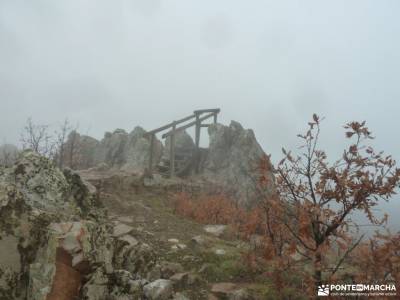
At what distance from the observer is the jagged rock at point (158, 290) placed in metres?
4.13

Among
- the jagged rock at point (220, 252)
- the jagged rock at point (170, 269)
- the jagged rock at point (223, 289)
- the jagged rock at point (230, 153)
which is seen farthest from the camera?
the jagged rock at point (230, 153)

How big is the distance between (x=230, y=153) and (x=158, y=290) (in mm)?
14122

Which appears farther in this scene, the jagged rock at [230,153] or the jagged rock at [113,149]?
the jagged rock at [113,149]

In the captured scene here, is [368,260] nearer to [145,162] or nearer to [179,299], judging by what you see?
[179,299]

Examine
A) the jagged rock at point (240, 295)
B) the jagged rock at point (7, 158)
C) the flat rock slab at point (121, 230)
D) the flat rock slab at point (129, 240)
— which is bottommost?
the jagged rock at point (240, 295)

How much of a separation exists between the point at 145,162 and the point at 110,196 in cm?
974

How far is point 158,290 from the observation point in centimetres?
421

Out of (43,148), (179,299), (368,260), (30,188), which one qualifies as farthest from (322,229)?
(43,148)

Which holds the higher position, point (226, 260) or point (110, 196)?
point (110, 196)

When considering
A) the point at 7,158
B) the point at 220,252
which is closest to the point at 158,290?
the point at 220,252

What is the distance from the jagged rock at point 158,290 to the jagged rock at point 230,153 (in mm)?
11710

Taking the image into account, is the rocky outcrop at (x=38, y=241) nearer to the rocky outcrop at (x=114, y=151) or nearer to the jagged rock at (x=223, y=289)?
the jagged rock at (x=223, y=289)

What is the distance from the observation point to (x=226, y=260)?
20.8ft

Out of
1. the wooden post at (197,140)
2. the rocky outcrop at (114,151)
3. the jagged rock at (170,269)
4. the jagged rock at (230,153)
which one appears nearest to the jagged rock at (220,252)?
the jagged rock at (170,269)
